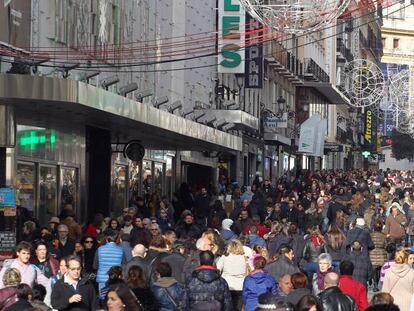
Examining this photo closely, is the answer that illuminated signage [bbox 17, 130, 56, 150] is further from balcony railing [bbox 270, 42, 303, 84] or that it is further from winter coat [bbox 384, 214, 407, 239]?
balcony railing [bbox 270, 42, 303, 84]

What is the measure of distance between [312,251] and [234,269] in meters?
3.92

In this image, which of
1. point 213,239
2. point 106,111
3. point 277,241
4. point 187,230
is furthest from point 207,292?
point 106,111

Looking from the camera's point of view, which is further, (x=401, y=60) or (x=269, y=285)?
(x=401, y=60)

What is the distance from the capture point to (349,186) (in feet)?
161

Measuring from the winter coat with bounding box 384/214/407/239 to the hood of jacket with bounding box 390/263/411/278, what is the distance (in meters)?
12.3

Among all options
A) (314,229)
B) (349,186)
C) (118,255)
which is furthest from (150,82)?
(118,255)

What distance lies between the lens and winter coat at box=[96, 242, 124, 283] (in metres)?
19.4

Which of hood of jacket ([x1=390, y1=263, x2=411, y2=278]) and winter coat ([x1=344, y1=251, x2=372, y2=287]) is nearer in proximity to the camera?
hood of jacket ([x1=390, y1=263, x2=411, y2=278])

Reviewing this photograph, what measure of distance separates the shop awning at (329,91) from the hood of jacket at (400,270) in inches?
2291

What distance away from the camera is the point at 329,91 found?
270ft

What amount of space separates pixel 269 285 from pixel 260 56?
36719 mm

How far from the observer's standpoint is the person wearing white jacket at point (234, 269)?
19672mm

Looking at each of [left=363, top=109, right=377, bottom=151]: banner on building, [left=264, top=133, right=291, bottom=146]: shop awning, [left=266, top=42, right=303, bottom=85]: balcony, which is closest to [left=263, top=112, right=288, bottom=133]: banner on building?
[left=264, top=133, right=291, bottom=146]: shop awning

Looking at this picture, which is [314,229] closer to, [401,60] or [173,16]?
[173,16]
